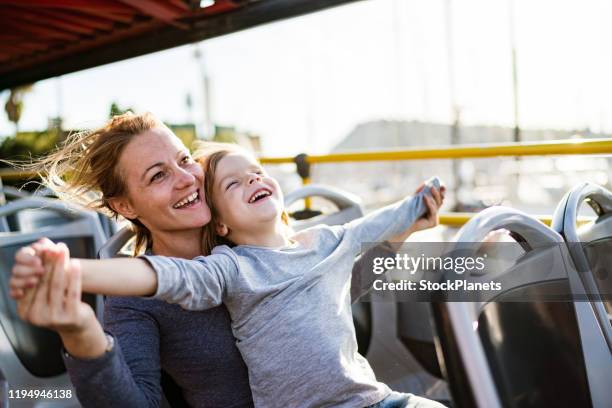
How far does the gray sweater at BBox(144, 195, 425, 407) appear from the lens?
113 cm

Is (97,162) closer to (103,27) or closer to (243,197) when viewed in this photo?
(243,197)

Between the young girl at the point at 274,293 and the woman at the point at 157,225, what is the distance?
44mm

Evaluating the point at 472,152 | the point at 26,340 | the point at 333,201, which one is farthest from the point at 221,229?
the point at 472,152

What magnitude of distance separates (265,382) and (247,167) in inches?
20.1

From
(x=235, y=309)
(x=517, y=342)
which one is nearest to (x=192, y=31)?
(x=235, y=309)

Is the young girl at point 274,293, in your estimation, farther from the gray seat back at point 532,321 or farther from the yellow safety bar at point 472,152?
the yellow safety bar at point 472,152

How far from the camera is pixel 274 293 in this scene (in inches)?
46.9

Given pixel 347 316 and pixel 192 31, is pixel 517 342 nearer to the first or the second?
pixel 347 316

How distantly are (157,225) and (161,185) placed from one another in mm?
111

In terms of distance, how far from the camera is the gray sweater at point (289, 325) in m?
1.13

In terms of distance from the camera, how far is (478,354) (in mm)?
822

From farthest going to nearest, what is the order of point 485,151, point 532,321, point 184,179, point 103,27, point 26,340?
point 103,27, point 485,151, point 26,340, point 184,179, point 532,321

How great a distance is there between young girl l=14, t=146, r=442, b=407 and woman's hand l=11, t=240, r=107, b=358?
0.18 m

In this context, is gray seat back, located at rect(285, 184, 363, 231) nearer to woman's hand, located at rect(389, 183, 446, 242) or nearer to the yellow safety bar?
woman's hand, located at rect(389, 183, 446, 242)
